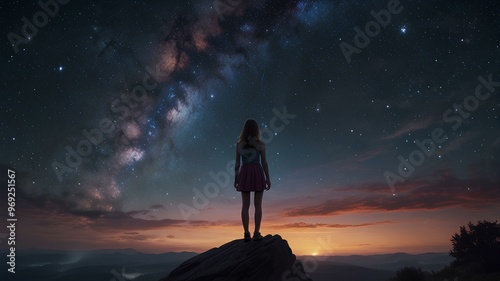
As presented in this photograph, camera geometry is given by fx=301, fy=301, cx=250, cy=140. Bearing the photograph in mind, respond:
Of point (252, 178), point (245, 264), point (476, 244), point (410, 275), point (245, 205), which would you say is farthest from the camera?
point (476, 244)

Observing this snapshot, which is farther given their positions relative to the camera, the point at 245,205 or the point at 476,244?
the point at 476,244

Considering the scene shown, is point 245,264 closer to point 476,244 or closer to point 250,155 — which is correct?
point 250,155

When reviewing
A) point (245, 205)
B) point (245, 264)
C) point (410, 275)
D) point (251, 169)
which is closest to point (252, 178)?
point (251, 169)

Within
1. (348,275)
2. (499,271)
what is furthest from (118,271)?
(348,275)

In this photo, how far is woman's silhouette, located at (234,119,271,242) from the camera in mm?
7816

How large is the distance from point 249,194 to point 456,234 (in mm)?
20982

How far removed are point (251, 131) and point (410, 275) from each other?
1648 centimetres

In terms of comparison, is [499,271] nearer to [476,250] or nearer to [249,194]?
[476,250]

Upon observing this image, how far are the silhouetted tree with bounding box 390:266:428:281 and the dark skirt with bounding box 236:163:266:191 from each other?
15.5 m

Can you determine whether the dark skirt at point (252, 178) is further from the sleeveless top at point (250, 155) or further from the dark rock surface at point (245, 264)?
the dark rock surface at point (245, 264)

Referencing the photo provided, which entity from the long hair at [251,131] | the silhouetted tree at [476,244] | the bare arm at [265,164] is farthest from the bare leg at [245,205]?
the silhouetted tree at [476,244]

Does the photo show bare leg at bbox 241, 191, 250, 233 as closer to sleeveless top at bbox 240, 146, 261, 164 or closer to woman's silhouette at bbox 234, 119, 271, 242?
woman's silhouette at bbox 234, 119, 271, 242

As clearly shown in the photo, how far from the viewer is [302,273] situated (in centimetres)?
952

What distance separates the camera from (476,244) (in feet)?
67.5
